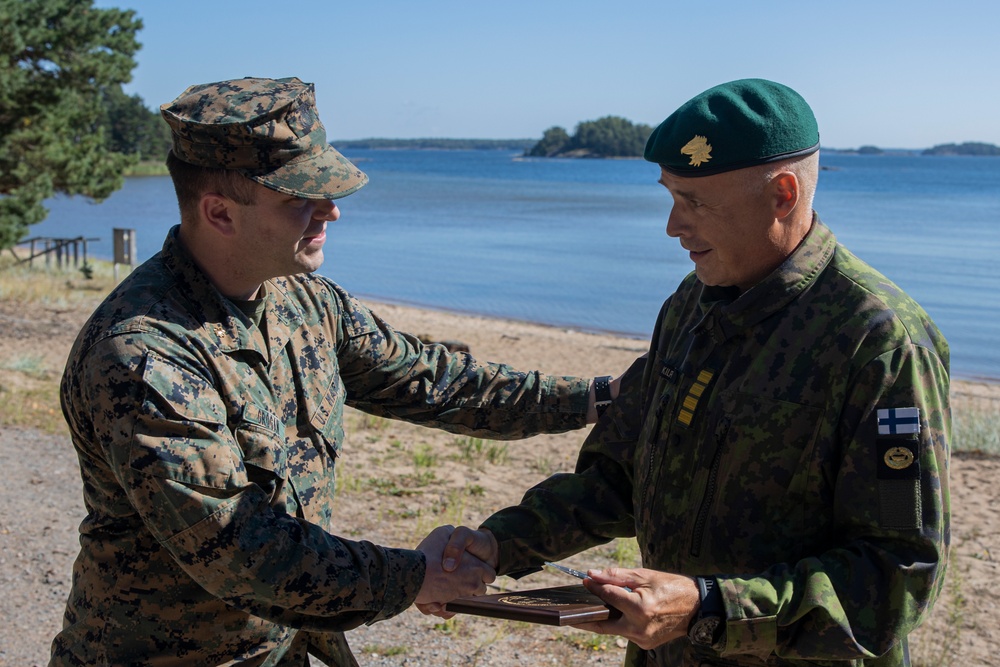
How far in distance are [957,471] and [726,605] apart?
788 cm

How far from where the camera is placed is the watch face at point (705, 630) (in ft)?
7.48

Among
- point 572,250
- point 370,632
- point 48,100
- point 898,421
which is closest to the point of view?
point 898,421

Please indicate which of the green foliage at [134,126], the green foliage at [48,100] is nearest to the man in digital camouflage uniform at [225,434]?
the green foliage at [48,100]

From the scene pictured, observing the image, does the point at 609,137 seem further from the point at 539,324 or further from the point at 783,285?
the point at 783,285

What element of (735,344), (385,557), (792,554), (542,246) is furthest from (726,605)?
(542,246)

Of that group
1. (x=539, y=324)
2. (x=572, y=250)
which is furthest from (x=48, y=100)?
(x=572, y=250)

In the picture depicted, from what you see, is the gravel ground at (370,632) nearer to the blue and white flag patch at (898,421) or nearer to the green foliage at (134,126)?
the blue and white flag patch at (898,421)

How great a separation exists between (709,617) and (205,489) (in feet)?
4.09

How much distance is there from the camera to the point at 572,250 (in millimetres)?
38062

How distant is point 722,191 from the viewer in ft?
8.29

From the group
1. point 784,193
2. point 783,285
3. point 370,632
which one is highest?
point 784,193

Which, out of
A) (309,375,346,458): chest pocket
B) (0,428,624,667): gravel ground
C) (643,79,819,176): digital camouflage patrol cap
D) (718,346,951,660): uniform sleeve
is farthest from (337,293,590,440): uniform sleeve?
(0,428,624,667): gravel ground

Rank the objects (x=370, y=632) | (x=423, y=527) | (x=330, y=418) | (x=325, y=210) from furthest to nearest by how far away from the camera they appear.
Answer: (x=423, y=527) → (x=370, y=632) → (x=330, y=418) → (x=325, y=210)

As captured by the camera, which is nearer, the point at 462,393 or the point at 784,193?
the point at 784,193
